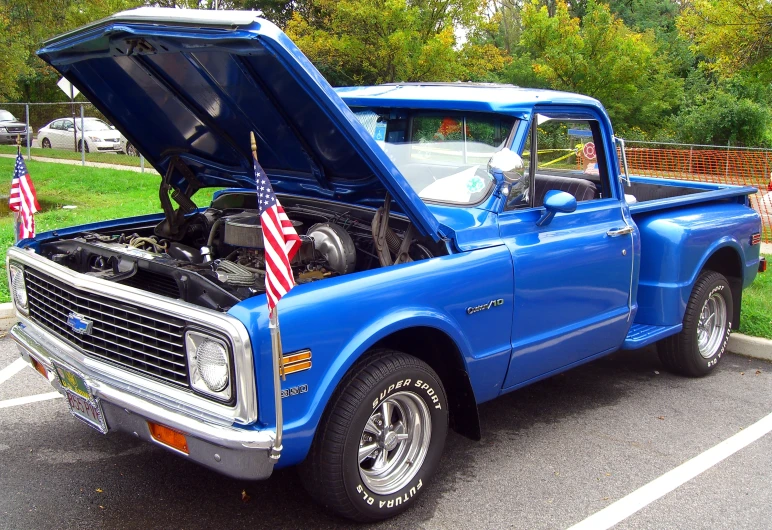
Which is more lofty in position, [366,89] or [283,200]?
[366,89]

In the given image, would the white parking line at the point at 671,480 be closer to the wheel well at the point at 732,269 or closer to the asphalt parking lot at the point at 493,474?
the asphalt parking lot at the point at 493,474

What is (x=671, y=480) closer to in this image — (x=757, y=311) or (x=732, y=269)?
(x=732, y=269)

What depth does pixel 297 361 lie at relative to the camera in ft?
9.83

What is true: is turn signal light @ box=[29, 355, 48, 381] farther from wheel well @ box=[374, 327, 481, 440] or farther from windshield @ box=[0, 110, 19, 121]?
windshield @ box=[0, 110, 19, 121]

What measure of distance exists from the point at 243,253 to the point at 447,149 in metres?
1.33

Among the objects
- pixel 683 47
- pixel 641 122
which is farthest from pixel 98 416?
pixel 683 47

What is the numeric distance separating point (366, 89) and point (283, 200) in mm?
1030

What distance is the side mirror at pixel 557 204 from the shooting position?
13.4ft

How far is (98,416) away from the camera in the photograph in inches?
131

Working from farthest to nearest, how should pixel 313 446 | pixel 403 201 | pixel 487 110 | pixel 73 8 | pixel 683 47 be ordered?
pixel 683 47
pixel 73 8
pixel 487 110
pixel 403 201
pixel 313 446

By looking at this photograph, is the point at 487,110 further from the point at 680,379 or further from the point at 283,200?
the point at 680,379

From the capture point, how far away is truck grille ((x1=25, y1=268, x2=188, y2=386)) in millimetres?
3076

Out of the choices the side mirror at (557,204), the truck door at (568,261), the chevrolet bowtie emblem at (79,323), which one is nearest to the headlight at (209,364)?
the chevrolet bowtie emblem at (79,323)

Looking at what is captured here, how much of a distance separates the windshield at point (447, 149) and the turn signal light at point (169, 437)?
1922 millimetres
